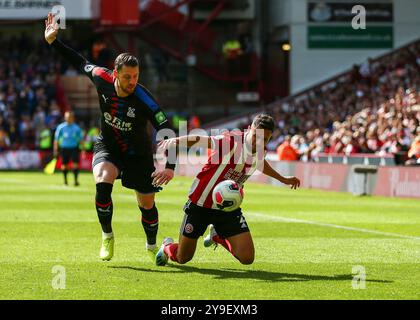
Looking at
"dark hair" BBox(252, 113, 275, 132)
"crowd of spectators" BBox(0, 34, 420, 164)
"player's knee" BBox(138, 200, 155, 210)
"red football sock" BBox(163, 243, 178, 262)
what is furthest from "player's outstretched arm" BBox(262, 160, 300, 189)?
"crowd of spectators" BBox(0, 34, 420, 164)

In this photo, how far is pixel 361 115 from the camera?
35969 millimetres

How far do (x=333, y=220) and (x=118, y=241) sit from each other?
5331 millimetres

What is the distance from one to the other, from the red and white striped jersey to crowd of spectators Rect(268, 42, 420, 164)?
1499 cm

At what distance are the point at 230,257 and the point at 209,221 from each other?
157cm

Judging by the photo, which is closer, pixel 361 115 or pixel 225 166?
pixel 225 166

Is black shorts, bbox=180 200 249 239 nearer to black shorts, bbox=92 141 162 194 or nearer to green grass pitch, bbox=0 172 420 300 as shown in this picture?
green grass pitch, bbox=0 172 420 300

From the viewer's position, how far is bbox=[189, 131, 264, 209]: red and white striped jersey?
436 inches

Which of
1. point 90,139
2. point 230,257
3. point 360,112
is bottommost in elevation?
point 230,257

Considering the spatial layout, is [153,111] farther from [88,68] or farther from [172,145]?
[172,145]

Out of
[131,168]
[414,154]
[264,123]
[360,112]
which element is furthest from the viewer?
[360,112]

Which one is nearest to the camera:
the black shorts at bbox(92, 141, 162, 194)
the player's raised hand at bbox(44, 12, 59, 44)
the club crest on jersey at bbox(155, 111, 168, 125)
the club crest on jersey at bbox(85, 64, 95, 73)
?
the club crest on jersey at bbox(155, 111, 168, 125)

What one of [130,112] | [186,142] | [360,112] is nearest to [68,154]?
[360,112]
